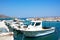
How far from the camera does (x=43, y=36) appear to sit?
24.0 meters

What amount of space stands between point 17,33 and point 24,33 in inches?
45.4

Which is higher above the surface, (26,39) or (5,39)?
(5,39)

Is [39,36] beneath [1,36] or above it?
beneath

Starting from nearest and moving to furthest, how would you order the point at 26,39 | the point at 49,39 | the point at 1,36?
the point at 1,36 → the point at 26,39 → the point at 49,39

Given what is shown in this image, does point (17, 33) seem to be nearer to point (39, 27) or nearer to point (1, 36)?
point (39, 27)

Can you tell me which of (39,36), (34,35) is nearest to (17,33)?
(34,35)

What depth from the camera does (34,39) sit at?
22.3 meters

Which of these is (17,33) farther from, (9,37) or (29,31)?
(9,37)

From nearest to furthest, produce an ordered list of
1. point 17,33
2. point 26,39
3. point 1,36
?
point 1,36, point 17,33, point 26,39

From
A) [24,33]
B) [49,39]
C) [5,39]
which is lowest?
[49,39]

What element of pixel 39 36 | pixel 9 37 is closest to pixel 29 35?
pixel 39 36

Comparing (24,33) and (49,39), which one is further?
(49,39)

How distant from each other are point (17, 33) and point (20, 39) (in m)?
1.11

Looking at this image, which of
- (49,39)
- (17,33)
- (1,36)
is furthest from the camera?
(49,39)
